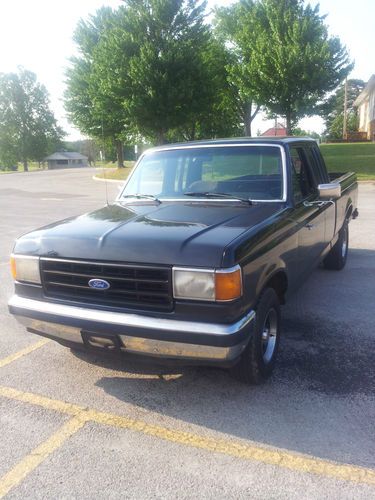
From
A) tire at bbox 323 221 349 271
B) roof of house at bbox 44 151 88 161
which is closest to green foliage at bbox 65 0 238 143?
tire at bbox 323 221 349 271

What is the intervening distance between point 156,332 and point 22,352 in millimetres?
1844

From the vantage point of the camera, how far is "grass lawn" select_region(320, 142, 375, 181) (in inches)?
860

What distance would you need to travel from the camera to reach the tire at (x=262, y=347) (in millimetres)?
3062

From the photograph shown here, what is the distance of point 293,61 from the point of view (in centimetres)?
2359

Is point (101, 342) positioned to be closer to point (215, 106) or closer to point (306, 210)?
point (306, 210)

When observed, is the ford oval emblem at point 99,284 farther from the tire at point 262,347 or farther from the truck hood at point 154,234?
the tire at point 262,347

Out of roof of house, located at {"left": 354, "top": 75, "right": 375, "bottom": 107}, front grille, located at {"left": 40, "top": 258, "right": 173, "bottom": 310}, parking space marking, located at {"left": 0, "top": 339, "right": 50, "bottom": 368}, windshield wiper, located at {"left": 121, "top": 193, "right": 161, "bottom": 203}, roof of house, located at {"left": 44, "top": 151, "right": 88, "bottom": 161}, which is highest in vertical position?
roof of house, located at {"left": 354, "top": 75, "right": 375, "bottom": 107}

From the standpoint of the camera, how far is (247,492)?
2295 mm

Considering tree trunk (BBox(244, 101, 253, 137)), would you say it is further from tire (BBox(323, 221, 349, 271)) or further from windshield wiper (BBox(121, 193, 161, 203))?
windshield wiper (BBox(121, 193, 161, 203))

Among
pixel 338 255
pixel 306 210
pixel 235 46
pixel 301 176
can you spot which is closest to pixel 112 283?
pixel 306 210

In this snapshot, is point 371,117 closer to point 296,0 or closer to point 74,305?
point 296,0

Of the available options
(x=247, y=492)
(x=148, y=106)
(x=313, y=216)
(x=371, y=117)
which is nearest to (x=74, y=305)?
(x=247, y=492)

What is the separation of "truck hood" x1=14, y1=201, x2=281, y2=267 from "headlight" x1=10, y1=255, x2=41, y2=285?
0.17 feet

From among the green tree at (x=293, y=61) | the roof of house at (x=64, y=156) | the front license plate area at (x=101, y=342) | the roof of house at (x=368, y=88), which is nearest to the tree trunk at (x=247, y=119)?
the green tree at (x=293, y=61)
